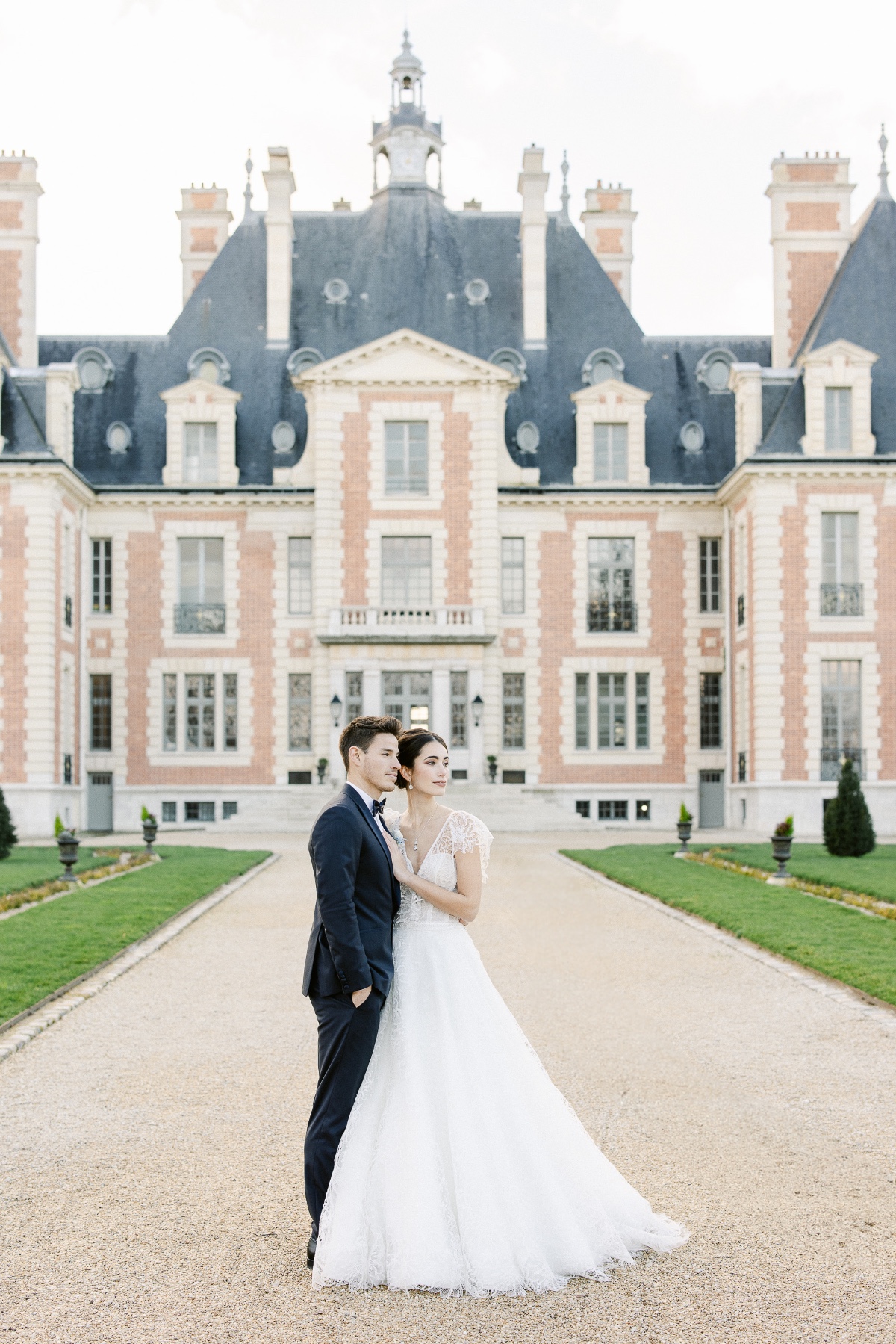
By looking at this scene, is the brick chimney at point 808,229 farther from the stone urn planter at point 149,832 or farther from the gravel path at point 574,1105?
the gravel path at point 574,1105

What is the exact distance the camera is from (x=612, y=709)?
1395 inches

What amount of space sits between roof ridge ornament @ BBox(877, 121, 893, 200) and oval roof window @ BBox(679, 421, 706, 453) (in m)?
A: 7.04

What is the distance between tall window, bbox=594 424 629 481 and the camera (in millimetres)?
35500

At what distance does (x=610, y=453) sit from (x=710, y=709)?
678 cm

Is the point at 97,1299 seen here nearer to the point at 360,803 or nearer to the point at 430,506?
the point at 360,803

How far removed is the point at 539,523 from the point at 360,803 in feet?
99.4

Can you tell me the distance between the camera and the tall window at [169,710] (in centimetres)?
3522

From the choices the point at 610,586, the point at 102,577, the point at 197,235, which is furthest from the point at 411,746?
the point at 197,235

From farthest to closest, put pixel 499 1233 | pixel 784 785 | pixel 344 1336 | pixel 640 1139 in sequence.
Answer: pixel 784 785 → pixel 640 1139 → pixel 499 1233 → pixel 344 1336

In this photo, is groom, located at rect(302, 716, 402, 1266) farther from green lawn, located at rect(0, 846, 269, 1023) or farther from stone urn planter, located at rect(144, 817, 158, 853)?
stone urn planter, located at rect(144, 817, 158, 853)

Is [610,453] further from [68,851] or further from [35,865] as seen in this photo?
[68,851]

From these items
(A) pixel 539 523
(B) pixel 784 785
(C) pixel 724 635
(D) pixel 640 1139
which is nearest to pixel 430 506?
(A) pixel 539 523

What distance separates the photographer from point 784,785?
31.2 metres

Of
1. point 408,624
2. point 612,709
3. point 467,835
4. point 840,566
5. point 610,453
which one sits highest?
point 610,453
